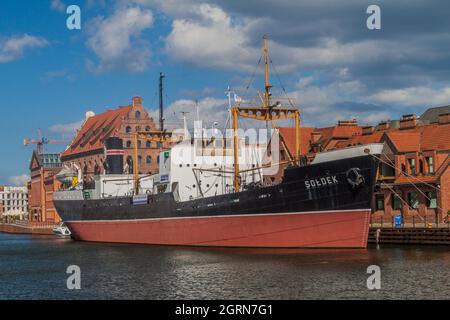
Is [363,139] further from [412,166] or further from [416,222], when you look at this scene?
[416,222]

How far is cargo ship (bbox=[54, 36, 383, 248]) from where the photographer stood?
4041cm

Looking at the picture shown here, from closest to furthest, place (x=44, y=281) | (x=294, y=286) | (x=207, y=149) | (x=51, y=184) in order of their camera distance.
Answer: (x=294, y=286) < (x=44, y=281) < (x=207, y=149) < (x=51, y=184)

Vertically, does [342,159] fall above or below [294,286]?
above

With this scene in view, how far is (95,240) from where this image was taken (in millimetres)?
64250

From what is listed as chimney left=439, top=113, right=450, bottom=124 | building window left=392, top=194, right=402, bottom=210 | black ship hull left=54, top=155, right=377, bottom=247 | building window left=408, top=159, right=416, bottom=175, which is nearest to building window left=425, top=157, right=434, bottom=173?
building window left=408, top=159, right=416, bottom=175

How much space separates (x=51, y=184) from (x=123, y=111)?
20.8 meters

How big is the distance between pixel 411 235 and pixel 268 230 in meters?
10.2

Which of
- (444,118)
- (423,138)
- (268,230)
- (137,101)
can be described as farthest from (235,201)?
(137,101)

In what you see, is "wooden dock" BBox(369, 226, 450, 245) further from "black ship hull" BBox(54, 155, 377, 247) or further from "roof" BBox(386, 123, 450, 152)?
"roof" BBox(386, 123, 450, 152)

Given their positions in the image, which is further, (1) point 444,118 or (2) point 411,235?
(1) point 444,118

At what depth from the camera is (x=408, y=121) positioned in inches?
2470
